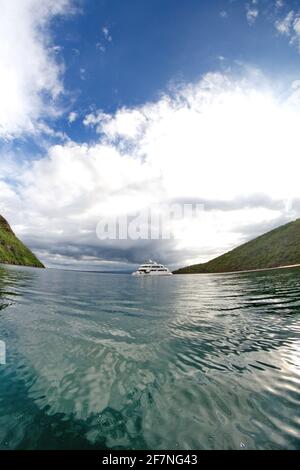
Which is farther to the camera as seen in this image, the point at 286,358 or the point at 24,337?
the point at 24,337

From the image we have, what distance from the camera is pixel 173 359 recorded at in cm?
1141

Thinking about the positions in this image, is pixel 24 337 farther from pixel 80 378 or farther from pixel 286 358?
pixel 286 358

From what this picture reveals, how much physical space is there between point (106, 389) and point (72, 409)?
1.52 meters

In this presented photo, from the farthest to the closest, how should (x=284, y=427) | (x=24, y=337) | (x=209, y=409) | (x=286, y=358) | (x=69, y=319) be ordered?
(x=69, y=319)
(x=24, y=337)
(x=286, y=358)
(x=209, y=409)
(x=284, y=427)

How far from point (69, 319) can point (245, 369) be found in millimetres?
14550

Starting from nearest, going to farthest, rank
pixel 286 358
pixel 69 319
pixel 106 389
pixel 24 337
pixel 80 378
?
pixel 106 389 < pixel 80 378 < pixel 286 358 < pixel 24 337 < pixel 69 319

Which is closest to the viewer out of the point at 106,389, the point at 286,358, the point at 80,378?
the point at 106,389

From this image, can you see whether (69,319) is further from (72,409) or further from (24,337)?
(72,409)

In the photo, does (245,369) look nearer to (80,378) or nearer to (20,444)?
(80,378)

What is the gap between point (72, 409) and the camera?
7.57 m
